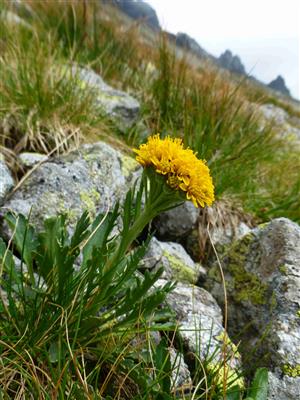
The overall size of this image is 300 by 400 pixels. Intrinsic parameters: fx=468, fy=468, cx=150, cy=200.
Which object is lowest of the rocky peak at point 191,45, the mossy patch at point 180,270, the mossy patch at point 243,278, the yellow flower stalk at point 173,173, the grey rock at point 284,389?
the mossy patch at point 180,270

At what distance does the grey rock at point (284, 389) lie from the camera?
1729 mm

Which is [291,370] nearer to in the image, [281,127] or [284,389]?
[284,389]

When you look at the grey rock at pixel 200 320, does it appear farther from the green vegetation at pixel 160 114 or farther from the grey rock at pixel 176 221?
the green vegetation at pixel 160 114

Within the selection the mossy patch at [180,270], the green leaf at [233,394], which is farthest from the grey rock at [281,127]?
the green leaf at [233,394]

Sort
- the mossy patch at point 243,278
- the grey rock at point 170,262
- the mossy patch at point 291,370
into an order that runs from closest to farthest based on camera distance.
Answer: the mossy patch at point 291,370
the mossy patch at point 243,278
the grey rock at point 170,262

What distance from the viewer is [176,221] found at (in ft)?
9.62

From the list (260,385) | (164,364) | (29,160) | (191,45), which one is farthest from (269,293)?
(191,45)

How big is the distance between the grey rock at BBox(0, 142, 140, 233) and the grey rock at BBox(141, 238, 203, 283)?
34 centimetres

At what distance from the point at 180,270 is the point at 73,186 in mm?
732

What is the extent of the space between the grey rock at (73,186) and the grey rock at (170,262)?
34 cm

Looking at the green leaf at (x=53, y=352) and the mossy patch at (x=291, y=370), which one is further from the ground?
the mossy patch at (x=291, y=370)

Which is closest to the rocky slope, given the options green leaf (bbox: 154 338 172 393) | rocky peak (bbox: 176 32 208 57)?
green leaf (bbox: 154 338 172 393)

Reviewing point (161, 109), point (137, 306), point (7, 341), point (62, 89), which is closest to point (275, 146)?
point (161, 109)

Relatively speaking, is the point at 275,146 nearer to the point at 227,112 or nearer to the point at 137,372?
the point at 227,112
